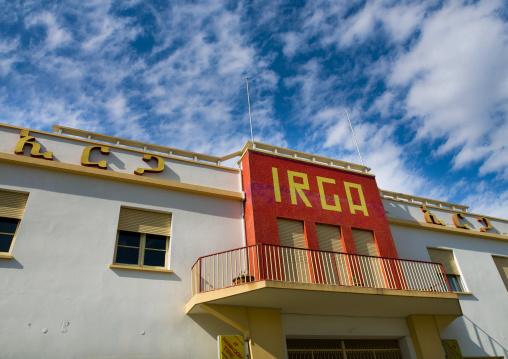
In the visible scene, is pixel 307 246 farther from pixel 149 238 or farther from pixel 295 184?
pixel 149 238

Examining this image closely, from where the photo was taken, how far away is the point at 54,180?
32.5 ft

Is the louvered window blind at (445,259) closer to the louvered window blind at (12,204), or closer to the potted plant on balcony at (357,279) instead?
the potted plant on balcony at (357,279)

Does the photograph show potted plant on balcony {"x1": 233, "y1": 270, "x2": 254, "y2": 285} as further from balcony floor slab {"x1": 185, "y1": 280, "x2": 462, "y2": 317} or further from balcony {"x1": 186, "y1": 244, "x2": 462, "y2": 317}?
balcony floor slab {"x1": 185, "y1": 280, "x2": 462, "y2": 317}

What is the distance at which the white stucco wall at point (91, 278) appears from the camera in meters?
8.03

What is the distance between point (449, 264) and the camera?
1422 centimetres

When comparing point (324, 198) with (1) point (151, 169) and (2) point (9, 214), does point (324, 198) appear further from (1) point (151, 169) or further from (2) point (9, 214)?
(2) point (9, 214)

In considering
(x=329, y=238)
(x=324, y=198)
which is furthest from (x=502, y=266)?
(x=324, y=198)

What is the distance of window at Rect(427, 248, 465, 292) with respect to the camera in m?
13.7

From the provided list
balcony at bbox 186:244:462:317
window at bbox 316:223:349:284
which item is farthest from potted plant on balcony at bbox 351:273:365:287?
window at bbox 316:223:349:284

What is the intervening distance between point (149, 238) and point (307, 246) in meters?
4.64

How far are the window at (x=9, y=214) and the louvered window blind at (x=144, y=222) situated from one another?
93.3 inches

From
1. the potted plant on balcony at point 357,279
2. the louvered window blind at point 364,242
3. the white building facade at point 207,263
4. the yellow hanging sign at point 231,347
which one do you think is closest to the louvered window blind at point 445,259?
the white building facade at point 207,263

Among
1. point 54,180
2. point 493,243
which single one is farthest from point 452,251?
point 54,180

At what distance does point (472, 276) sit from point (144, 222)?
39.6ft
